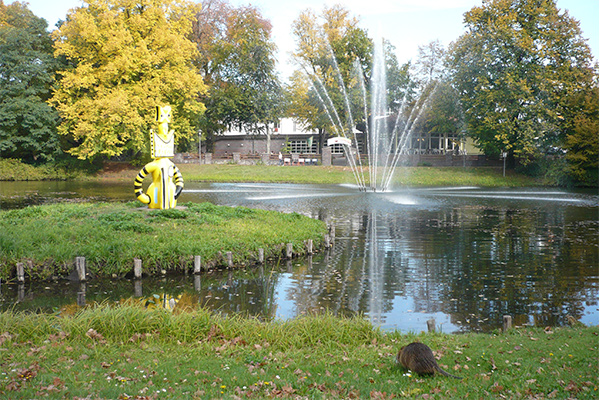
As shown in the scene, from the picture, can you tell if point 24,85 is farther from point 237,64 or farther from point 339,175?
point 339,175

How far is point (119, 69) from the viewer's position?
48.9 metres

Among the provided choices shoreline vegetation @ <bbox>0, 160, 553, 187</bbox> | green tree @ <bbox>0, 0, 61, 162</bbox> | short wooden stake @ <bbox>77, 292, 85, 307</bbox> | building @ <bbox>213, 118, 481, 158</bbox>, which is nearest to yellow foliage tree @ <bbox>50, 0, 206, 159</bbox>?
green tree @ <bbox>0, 0, 61, 162</bbox>

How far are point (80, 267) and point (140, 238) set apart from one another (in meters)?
2.44

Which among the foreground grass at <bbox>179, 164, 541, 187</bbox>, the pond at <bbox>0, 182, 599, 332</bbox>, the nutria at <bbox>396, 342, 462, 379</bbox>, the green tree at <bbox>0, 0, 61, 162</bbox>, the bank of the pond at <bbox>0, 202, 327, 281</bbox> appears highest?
the green tree at <bbox>0, 0, 61, 162</bbox>

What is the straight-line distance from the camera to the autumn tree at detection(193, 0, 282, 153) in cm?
5941

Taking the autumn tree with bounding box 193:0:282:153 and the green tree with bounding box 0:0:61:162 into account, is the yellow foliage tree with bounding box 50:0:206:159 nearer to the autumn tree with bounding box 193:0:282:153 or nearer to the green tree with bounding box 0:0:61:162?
the green tree with bounding box 0:0:61:162

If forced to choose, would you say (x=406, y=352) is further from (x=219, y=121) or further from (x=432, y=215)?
(x=219, y=121)

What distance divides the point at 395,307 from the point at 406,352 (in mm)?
5183

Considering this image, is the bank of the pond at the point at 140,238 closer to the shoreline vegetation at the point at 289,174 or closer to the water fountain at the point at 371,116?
the water fountain at the point at 371,116

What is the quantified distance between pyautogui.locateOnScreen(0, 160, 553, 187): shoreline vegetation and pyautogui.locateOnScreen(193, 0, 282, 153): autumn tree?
6.54m

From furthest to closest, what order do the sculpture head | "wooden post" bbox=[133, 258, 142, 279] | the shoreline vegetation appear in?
the shoreline vegetation
the sculpture head
"wooden post" bbox=[133, 258, 142, 279]

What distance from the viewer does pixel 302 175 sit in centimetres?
5381

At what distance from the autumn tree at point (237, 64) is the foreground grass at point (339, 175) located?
651 centimetres

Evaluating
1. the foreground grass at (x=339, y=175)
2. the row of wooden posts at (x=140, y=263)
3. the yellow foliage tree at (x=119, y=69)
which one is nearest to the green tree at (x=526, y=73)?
the foreground grass at (x=339, y=175)
